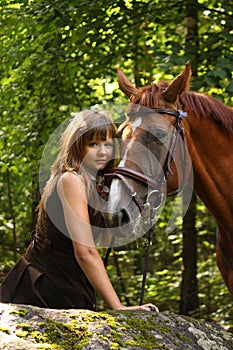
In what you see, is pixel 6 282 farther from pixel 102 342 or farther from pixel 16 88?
pixel 16 88

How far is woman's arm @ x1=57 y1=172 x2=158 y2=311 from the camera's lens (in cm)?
302

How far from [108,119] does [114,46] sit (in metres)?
3.68

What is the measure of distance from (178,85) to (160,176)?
64 cm

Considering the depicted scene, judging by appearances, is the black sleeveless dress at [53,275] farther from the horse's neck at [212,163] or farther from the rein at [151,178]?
the horse's neck at [212,163]

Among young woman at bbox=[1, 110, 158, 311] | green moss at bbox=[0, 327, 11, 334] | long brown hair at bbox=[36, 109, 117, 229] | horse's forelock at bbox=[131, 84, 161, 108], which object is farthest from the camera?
horse's forelock at bbox=[131, 84, 161, 108]

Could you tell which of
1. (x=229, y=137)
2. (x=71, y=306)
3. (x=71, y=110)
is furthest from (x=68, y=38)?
(x=71, y=306)

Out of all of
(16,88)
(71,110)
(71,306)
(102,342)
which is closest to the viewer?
(102,342)

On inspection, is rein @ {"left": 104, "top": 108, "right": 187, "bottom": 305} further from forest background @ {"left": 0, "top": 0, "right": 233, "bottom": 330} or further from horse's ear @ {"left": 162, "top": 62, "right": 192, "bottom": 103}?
forest background @ {"left": 0, "top": 0, "right": 233, "bottom": 330}


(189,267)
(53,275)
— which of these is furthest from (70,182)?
(189,267)

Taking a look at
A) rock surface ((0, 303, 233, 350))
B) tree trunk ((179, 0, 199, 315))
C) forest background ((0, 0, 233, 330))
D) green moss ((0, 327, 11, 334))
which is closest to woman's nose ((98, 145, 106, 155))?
rock surface ((0, 303, 233, 350))

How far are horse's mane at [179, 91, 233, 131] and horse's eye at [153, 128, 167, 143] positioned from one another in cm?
35

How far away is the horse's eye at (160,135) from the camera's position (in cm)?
389

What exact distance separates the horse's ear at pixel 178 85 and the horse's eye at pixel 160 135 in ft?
0.89

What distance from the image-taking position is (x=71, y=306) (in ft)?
11.0
